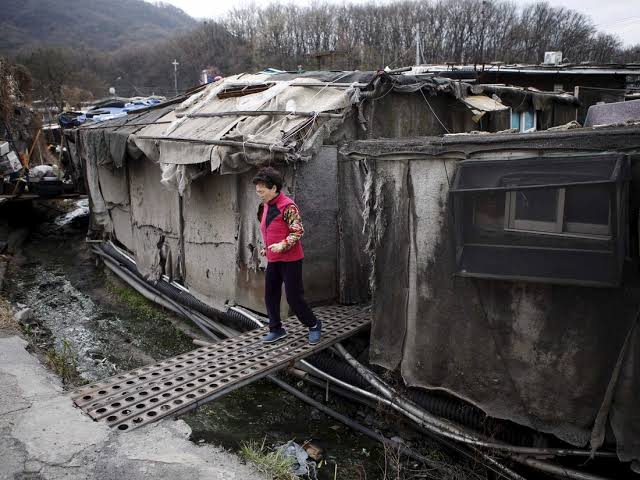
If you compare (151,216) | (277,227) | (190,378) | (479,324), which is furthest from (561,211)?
(151,216)

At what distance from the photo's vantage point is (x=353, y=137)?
721 cm

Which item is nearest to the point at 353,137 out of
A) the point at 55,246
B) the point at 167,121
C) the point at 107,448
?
the point at 167,121

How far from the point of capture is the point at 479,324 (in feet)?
15.0

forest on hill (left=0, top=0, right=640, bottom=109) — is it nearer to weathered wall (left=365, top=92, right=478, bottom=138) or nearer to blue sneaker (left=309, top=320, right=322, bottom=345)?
weathered wall (left=365, top=92, right=478, bottom=138)

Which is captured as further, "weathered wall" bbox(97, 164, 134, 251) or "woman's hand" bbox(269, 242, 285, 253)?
"weathered wall" bbox(97, 164, 134, 251)

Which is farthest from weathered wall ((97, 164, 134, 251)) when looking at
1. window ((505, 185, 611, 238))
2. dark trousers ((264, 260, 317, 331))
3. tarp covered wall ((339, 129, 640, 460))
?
window ((505, 185, 611, 238))

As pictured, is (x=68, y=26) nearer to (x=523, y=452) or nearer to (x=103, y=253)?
(x=103, y=253)

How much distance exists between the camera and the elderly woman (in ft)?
16.8

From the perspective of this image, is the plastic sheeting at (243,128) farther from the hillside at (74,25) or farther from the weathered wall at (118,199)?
the hillside at (74,25)

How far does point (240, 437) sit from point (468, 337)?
2.94m

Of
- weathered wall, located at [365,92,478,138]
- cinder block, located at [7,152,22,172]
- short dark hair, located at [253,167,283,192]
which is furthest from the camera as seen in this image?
cinder block, located at [7,152,22,172]

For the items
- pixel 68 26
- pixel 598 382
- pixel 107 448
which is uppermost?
pixel 68 26

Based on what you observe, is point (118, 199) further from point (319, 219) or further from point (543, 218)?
point (543, 218)

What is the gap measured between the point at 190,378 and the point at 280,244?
1612mm
